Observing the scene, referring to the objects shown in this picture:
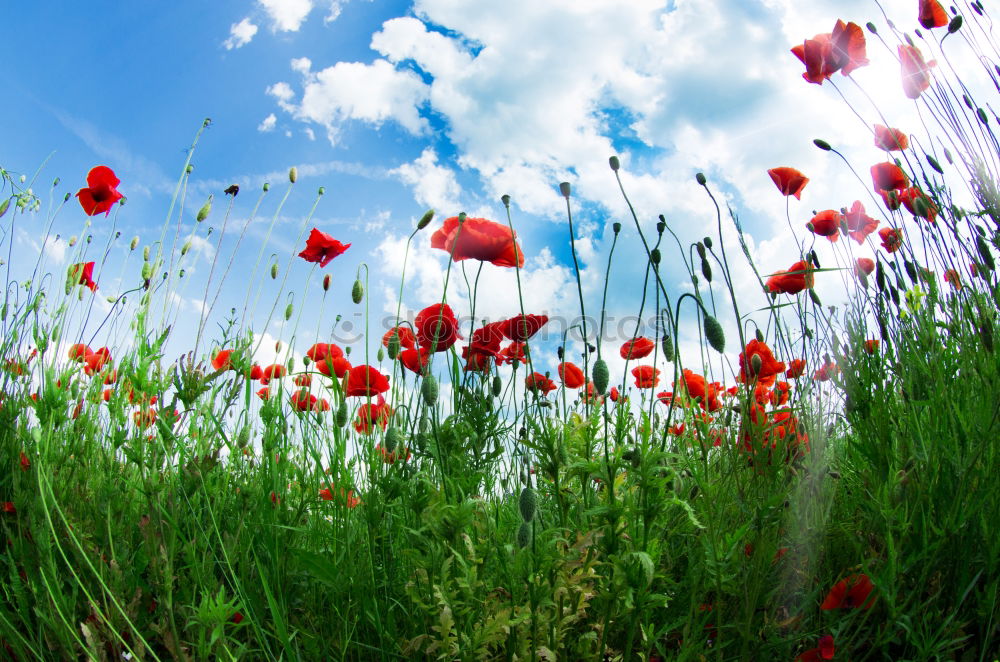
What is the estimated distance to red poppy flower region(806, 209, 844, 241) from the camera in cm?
263

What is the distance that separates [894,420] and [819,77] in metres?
1.32

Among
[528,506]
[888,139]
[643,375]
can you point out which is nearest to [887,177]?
[888,139]

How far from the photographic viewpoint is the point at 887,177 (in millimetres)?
2713

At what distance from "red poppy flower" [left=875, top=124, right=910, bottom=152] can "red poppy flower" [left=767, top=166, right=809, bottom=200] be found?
0.36m

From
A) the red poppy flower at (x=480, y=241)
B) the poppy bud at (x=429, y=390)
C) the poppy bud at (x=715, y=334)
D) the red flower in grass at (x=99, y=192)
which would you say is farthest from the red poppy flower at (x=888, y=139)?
the red flower in grass at (x=99, y=192)

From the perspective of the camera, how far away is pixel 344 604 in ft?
5.23

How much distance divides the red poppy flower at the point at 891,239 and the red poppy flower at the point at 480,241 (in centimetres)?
162

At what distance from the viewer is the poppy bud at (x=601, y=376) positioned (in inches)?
59.9

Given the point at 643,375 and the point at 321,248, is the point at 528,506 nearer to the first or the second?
the point at 321,248

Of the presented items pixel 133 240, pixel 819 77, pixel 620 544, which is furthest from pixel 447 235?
pixel 133 240

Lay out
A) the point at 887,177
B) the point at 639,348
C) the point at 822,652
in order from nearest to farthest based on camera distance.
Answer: the point at 822,652 → the point at 639,348 → the point at 887,177

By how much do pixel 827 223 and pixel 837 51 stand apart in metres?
0.63

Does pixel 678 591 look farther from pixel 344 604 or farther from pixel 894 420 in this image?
pixel 894 420

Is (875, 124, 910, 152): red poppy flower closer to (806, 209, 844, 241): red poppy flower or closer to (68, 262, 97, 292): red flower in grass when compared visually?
(806, 209, 844, 241): red poppy flower
